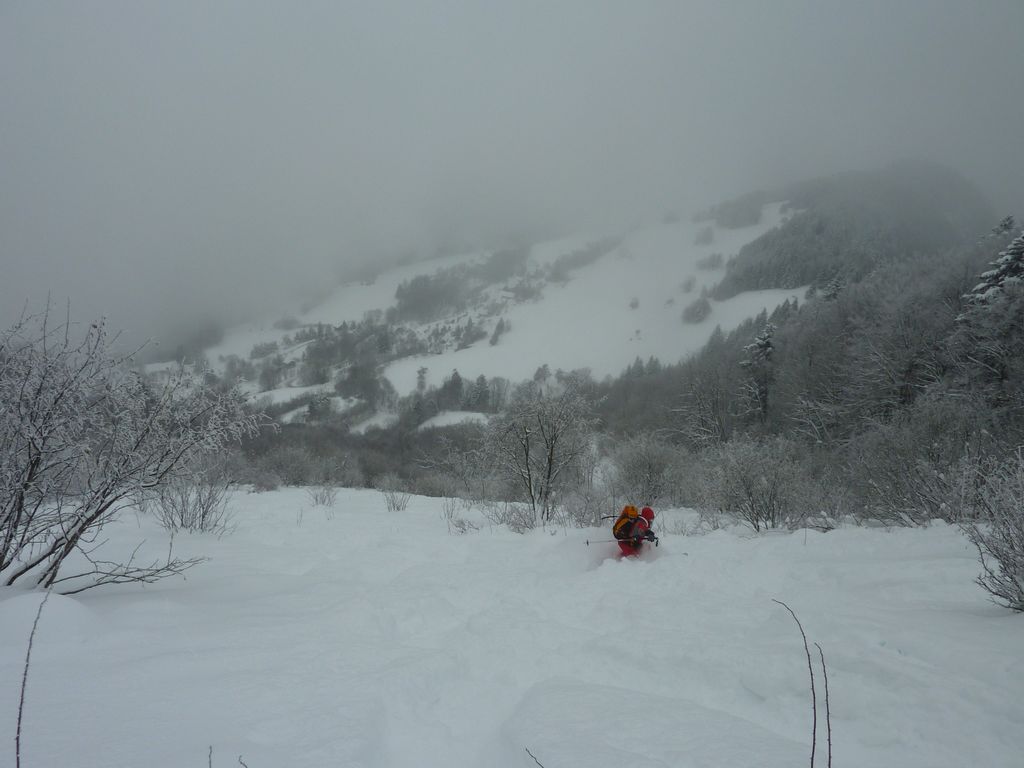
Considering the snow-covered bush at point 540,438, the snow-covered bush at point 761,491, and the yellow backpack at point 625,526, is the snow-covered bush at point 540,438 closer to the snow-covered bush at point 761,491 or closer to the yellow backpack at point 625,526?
the snow-covered bush at point 761,491

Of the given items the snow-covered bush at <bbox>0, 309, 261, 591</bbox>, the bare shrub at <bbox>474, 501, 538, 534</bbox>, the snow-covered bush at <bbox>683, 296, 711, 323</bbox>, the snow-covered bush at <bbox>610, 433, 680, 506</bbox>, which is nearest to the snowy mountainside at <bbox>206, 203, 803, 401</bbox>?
the snow-covered bush at <bbox>683, 296, 711, 323</bbox>

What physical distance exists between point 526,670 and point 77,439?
457 cm

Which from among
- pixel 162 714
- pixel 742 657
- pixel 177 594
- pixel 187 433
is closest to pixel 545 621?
pixel 742 657

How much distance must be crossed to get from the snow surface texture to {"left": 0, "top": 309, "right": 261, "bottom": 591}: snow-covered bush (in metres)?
0.74

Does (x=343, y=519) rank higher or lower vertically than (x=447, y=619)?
lower

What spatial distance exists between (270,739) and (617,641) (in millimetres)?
2460

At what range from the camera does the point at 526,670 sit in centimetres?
316

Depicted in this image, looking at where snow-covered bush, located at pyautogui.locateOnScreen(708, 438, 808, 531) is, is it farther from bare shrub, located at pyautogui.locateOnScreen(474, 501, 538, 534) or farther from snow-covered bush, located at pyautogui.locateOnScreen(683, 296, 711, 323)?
snow-covered bush, located at pyautogui.locateOnScreen(683, 296, 711, 323)

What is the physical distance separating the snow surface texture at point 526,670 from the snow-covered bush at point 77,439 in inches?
29.2

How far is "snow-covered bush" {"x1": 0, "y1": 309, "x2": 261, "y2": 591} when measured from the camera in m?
3.67

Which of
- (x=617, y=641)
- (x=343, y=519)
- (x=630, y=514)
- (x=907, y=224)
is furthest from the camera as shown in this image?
(x=907, y=224)

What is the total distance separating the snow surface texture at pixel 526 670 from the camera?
2.05 metres

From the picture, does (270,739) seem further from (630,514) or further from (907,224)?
(907,224)

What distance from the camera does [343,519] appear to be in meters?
10.9
